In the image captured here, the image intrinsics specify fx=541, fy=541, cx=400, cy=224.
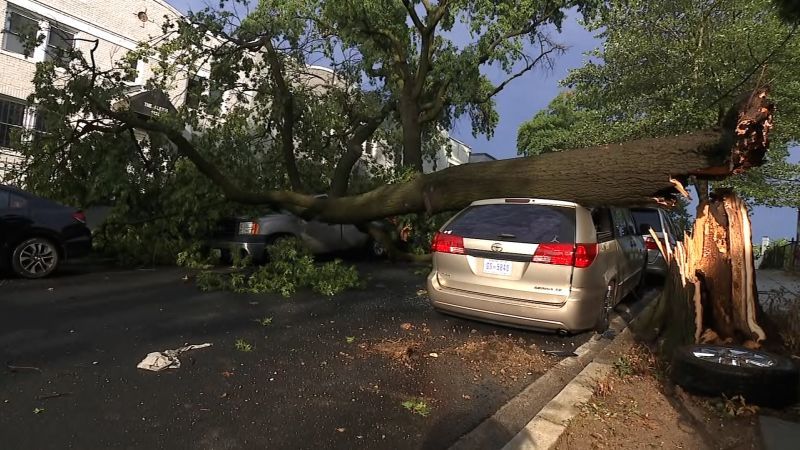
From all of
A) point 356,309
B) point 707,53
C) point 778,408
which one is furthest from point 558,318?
point 707,53

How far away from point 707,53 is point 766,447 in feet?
52.5

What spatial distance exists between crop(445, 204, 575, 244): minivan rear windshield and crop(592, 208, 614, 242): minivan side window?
572 millimetres

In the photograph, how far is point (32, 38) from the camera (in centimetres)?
923

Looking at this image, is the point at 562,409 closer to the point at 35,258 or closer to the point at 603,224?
the point at 603,224

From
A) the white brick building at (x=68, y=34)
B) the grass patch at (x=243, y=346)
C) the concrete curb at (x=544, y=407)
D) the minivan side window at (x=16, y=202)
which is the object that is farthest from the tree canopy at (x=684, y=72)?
the minivan side window at (x=16, y=202)

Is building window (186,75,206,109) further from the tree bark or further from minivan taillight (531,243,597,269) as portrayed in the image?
minivan taillight (531,243,597,269)

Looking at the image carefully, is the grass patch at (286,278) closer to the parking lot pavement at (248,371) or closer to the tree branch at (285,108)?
the parking lot pavement at (248,371)

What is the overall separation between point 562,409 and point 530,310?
157 cm

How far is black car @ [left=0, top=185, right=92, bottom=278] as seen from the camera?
26.8 ft

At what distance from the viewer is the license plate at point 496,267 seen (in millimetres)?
5621

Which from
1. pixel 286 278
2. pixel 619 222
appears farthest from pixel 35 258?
pixel 619 222

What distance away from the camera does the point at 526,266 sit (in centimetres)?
554

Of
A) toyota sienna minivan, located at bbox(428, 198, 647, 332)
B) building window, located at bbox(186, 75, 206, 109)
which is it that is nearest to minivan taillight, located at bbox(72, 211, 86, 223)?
building window, located at bbox(186, 75, 206, 109)

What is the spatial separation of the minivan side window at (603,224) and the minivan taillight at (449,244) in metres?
1.51
